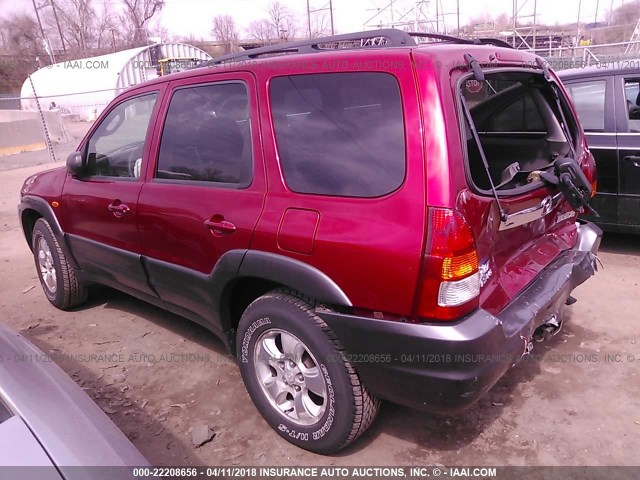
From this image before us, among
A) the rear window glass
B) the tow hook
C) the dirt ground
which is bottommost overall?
the dirt ground

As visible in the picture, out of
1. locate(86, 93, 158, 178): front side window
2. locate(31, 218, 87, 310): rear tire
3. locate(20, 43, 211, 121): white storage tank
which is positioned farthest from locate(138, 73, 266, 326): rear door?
locate(20, 43, 211, 121): white storage tank

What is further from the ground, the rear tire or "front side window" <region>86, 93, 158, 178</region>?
"front side window" <region>86, 93, 158, 178</region>

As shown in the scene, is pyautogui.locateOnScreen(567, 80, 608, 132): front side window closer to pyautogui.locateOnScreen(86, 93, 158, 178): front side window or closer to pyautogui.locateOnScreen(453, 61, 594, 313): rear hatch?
pyautogui.locateOnScreen(453, 61, 594, 313): rear hatch

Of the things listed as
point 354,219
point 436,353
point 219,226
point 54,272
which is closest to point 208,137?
point 219,226

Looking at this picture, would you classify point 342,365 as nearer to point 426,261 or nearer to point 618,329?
point 426,261

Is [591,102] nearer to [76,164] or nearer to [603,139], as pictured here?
[603,139]

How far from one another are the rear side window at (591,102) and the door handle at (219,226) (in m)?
3.89

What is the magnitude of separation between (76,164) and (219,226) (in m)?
1.62

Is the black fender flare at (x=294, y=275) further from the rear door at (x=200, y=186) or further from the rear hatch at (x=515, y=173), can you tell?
the rear hatch at (x=515, y=173)

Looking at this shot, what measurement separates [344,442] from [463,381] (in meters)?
0.70

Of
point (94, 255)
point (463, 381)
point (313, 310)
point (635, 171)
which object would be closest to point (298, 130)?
point (313, 310)

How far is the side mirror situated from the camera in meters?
3.57

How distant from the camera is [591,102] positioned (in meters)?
4.92

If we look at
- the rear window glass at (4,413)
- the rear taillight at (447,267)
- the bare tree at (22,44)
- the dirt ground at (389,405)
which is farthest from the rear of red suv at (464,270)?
the bare tree at (22,44)
